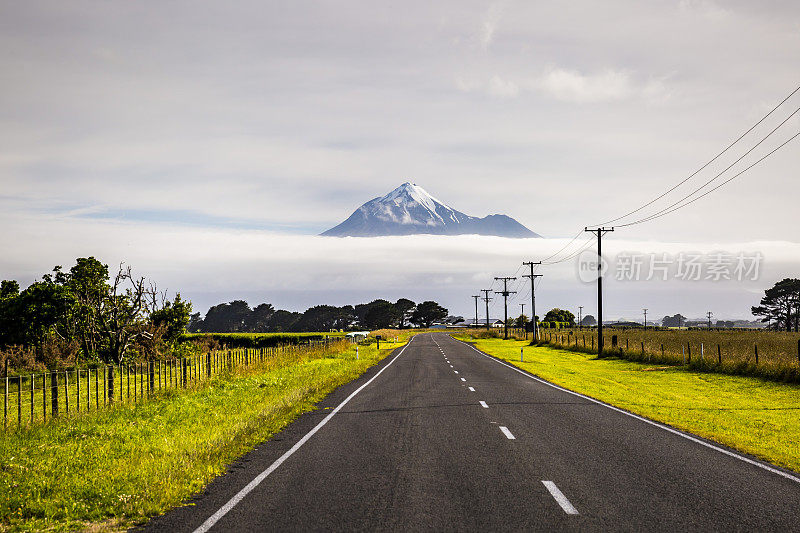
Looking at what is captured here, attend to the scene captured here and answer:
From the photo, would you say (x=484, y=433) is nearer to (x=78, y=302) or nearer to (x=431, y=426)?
(x=431, y=426)

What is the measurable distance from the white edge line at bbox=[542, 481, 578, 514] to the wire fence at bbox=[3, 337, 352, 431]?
37.1 feet

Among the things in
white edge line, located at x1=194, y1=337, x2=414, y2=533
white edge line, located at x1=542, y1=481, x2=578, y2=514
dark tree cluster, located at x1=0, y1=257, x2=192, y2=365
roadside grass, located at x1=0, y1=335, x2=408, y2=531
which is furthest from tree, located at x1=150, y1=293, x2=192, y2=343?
white edge line, located at x1=542, y1=481, x2=578, y2=514

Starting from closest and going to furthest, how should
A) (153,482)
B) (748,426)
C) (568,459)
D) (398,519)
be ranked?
(398,519) → (153,482) → (568,459) → (748,426)

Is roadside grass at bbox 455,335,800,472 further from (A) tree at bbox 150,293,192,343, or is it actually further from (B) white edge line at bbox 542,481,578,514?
(A) tree at bbox 150,293,192,343

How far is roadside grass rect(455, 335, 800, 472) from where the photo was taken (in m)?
13.6

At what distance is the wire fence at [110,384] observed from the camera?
53.3 feet

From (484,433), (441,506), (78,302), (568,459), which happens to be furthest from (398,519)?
(78,302)

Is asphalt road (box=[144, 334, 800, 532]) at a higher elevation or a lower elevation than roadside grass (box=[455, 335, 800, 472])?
higher

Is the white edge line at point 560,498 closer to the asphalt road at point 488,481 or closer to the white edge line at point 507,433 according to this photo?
the asphalt road at point 488,481

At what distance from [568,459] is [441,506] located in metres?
3.79

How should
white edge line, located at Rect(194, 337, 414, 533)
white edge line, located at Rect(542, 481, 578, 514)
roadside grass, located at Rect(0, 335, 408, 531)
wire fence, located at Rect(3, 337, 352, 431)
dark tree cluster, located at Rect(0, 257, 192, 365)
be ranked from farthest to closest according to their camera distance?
dark tree cluster, located at Rect(0, 257, 192, 365) → wire fence, located at Rect(3, 337, 352, 431) → roadside grass, located at Rect(0, 335, 408, 531) → white edge line, located at Rect(542, 481, 578, 514) → white edge line, located at Rect(194, 337, 414, 533)

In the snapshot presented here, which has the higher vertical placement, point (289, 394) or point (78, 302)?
point (78, 302)

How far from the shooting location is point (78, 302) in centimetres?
2994

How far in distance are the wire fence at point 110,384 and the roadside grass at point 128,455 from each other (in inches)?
31.6
